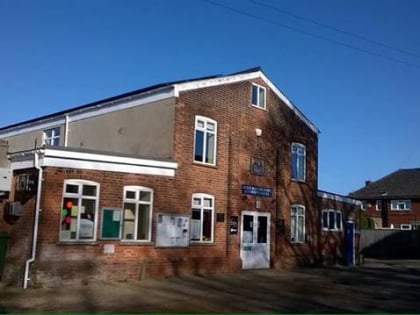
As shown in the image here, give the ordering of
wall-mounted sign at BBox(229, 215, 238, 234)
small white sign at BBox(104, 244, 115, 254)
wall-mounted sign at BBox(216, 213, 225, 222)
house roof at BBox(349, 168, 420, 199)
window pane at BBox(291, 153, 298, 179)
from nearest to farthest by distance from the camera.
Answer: small white sign at BBox(104, 244, 115, 254)
wall-mounted sign at BBox(216, 213, 225, 222)
wall-mounted sign at BBox(229, 215, 238, 234)
window pane at BBox(291, 153, 298, 179)
house roof at BBox(349, 168, 420, 199)

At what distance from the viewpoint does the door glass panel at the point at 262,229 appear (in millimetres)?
24016

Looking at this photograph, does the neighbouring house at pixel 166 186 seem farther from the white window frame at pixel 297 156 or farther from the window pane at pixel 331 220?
the window pane at pixel 331 220

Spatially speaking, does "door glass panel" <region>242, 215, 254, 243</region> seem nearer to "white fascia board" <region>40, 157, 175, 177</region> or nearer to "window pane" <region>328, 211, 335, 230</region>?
"white fascia board" <region>40, 157, 175, 177</region>

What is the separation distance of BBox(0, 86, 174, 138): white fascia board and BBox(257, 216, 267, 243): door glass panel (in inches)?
289

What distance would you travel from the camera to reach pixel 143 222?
18750mm

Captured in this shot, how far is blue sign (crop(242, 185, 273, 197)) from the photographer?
76.5 ft

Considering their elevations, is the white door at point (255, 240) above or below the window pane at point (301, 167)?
below

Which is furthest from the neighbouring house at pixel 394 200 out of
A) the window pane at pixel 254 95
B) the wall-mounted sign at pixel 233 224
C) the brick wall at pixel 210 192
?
the wall-mounted sign at pixel 233 224

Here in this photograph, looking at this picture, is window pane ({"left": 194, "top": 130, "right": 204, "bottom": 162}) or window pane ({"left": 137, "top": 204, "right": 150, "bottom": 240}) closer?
window pane ({"left": 137, "top": 204, "right": 150, "bottom": 240})

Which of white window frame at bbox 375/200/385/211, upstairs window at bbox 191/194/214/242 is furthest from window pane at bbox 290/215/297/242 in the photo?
white window frame at bbox 375/200/385/211

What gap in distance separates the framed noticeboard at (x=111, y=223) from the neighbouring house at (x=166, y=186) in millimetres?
41

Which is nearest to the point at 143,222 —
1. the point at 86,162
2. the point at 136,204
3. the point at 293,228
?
the point at 136,204

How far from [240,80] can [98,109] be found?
6257 millimetres

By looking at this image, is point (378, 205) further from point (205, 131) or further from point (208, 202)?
point (205, 131)
